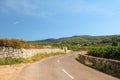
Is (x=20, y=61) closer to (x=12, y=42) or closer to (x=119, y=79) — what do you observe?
(x=12, y=42)

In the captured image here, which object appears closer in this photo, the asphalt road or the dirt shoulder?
the asphalt road

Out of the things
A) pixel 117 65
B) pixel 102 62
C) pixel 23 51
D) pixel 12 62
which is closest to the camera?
pixel 117 65

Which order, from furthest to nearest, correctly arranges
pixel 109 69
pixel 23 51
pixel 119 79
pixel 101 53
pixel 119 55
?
pixel 101 53, pixel 23 51, pixel 119 55, pixel 109 69, pixel 119 79

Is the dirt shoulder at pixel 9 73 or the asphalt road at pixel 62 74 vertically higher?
the dirt shoulder at pixel 9 73

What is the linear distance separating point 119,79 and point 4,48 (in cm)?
2129

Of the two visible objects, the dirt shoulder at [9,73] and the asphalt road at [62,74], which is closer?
the asphalt road at [62,74]

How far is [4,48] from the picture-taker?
33.2m

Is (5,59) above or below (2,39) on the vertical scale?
below

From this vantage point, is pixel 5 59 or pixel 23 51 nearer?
pixel 5 59

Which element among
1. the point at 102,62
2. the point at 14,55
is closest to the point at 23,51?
the point at 14,55

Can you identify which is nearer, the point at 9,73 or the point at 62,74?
the point at 62,74

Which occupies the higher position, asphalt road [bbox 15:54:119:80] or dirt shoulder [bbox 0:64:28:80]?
dirt shoulder [bbox 0:64:28:80]

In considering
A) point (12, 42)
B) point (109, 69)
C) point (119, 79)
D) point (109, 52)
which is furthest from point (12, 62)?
point (119, 79)

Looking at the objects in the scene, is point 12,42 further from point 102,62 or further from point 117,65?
point 117,65
